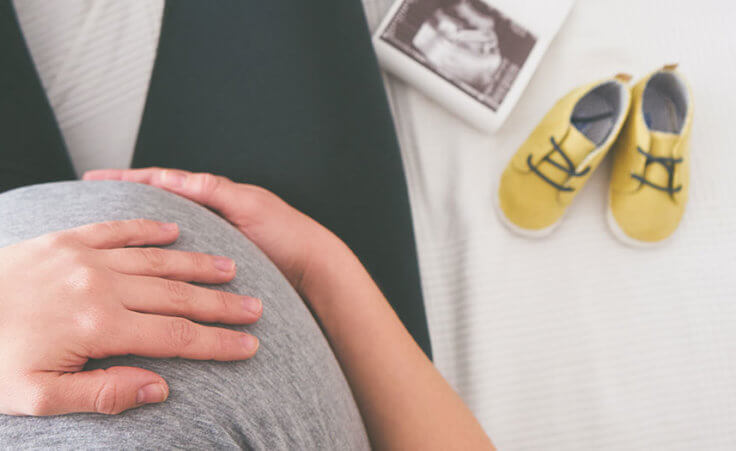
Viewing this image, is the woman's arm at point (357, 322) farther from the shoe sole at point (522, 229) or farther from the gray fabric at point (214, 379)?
the shoe sole at point (522, 229)

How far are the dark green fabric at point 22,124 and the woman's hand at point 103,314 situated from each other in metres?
0.27

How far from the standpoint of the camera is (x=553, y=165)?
80 centimetres

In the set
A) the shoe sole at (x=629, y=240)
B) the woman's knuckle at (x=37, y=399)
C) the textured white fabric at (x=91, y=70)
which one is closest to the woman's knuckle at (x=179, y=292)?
the woman's knuckle at (x=37, y=399)

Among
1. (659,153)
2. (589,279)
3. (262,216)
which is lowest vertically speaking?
(262,216)

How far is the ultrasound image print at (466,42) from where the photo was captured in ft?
2.65

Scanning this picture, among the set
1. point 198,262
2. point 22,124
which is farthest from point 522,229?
point 22,124

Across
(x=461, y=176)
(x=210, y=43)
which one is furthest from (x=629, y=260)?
(x=210, y=43)

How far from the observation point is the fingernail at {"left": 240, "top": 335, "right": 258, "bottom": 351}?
0.39 metres

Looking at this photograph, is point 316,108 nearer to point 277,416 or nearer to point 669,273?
point 277,416

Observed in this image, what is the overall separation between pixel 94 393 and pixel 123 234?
0.14m

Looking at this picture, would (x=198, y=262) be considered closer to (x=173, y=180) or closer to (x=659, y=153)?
(x=173, y=180)

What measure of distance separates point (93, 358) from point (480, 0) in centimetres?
83

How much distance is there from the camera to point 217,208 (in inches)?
22.3

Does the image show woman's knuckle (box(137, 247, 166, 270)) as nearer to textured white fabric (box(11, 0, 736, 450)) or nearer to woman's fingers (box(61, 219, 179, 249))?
woman's fingers (box(61, 219, 179, 249))
